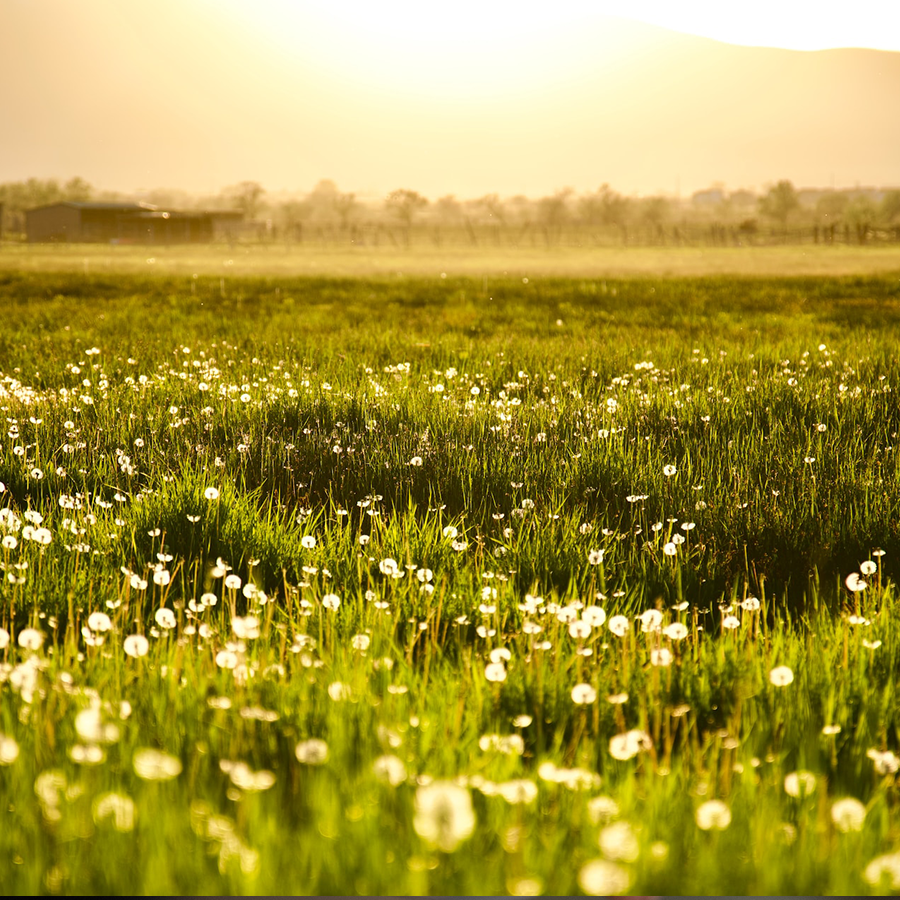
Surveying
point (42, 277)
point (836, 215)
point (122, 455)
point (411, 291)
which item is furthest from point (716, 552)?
point (836, 215)

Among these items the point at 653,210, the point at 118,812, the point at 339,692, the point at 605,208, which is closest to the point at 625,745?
the point at 339,692

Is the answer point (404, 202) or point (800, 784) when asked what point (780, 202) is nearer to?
point (404, 202)

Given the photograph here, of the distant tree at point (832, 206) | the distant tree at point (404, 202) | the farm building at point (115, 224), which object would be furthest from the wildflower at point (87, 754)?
the distant tree at point (832, 206)

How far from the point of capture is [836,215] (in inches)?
6220

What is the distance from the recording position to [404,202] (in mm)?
162250

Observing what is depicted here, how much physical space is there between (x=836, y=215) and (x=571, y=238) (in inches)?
2669

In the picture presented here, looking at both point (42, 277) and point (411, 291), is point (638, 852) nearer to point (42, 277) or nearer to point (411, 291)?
point (411, 291)

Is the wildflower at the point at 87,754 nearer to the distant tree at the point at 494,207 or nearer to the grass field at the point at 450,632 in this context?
the grass field at the point at 450,632

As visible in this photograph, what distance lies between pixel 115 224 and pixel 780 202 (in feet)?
410

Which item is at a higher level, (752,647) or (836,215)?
(836,215)

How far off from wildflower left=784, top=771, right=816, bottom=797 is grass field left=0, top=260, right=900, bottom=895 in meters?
0.01

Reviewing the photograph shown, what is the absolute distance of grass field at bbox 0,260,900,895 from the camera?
179 cm

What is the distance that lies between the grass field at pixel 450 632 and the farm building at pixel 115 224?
361 ft

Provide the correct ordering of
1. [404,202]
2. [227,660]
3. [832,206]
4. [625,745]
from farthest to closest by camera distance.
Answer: [832,206]
[404,202]
[227,660]
[625,745]
